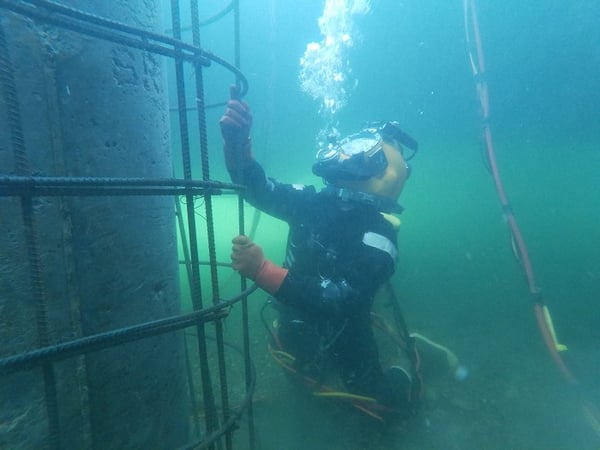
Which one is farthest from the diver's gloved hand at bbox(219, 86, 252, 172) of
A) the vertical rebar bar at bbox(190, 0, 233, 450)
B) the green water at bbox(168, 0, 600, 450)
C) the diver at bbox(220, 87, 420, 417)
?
the green water at bbox(168, 0, 600, 450)

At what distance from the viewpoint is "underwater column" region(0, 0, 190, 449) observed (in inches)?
54.4

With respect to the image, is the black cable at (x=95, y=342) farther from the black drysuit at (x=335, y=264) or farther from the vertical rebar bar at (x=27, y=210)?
the black drysuit at (x=335, y=264)

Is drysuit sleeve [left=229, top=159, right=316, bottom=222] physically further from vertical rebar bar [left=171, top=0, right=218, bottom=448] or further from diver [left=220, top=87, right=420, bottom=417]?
vertical rebar bar [left=171, top=0, right=218, bottom=448]

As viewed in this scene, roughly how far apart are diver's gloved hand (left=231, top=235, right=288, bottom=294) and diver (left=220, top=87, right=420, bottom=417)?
49 cm

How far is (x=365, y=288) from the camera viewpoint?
10.2 feet

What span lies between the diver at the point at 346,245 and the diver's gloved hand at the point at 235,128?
1cm

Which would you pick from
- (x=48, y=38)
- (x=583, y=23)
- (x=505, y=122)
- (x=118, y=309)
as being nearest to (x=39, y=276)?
(x=118, y=309)

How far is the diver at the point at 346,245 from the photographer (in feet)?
10.4

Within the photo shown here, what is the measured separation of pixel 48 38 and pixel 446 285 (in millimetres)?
11787

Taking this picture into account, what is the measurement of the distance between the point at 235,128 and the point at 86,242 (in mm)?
1612

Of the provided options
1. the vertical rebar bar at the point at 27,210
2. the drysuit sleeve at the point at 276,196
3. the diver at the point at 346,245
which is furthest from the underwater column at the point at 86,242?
the drysuit sleeve at the point at 276,196

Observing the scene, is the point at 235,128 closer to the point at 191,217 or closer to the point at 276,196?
the point at 276,196

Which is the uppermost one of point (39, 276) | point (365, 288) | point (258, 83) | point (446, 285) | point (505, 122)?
point (258, 83)

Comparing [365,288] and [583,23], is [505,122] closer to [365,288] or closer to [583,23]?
[583,23]
